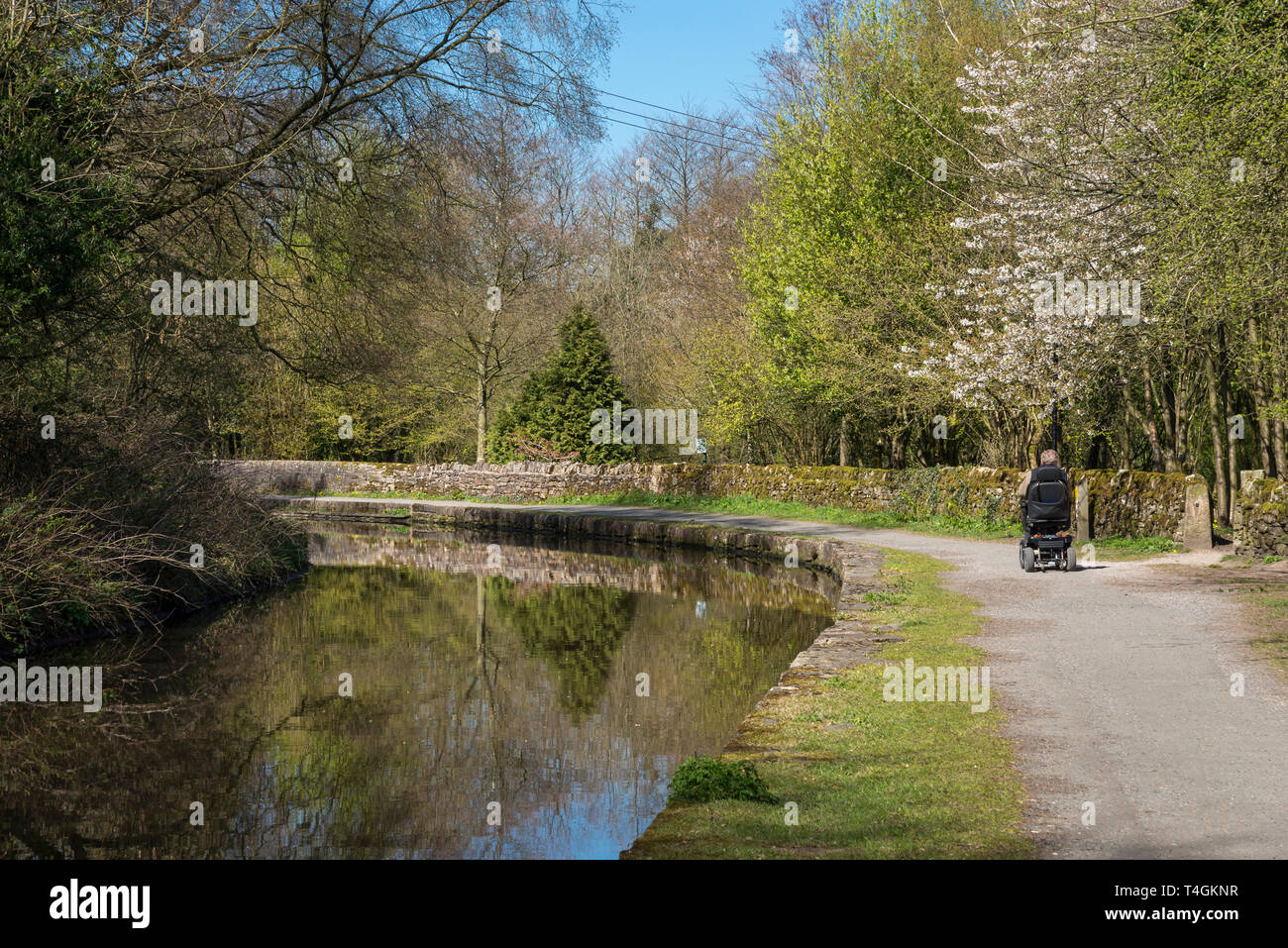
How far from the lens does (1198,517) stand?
51.8 ft

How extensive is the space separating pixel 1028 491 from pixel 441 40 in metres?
8.93

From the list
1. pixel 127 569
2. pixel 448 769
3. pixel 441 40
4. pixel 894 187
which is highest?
pixel 894 187

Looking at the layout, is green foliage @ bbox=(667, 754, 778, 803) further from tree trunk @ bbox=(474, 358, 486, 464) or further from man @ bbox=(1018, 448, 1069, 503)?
tree trunk @ bbox=(474, 358, 486, 464)

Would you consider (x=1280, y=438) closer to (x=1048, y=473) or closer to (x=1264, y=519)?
(x=1264, y=519)

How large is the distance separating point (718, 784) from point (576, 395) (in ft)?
94.5

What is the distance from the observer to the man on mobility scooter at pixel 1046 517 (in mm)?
13555

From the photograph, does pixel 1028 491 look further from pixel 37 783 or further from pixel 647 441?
pixel 647 441

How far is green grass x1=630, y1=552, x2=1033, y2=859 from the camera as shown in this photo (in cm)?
443

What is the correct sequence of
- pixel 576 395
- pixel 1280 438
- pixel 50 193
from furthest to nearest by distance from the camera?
1. pixel 576 395
2. pixel 1280 438
3. pixel 50 193

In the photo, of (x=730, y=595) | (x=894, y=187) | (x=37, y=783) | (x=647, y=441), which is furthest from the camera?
(x=647, y=441)

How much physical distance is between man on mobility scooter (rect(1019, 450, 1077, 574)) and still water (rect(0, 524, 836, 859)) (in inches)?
108

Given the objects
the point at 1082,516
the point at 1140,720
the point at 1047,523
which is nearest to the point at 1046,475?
the point at 1047,523
